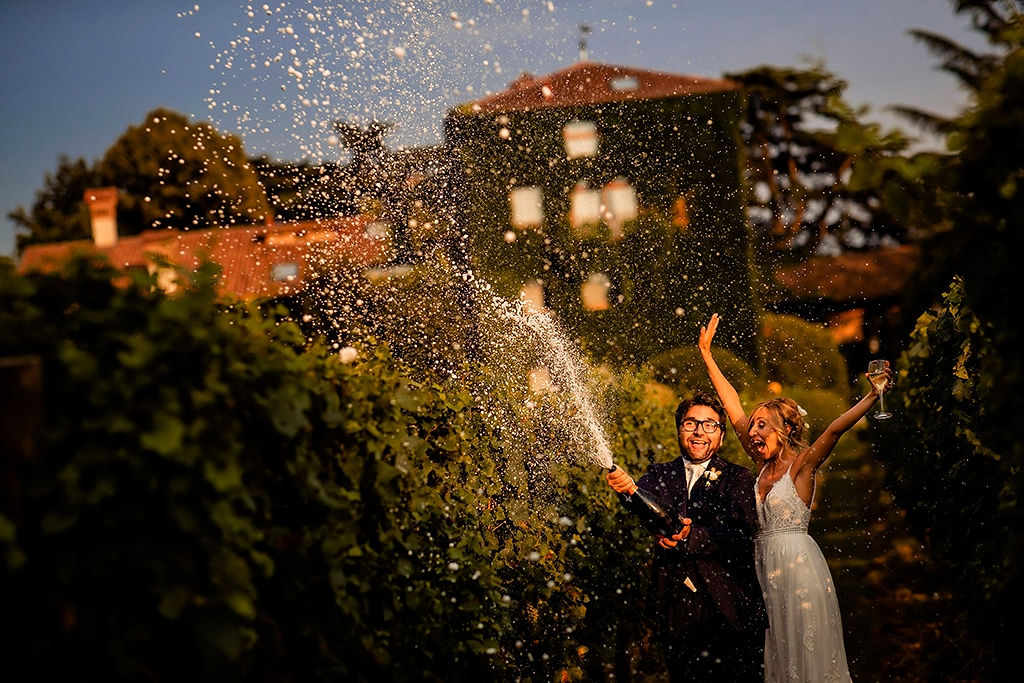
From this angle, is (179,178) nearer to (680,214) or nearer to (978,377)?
(680,214)

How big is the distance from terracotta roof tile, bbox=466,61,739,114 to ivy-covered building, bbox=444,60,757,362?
1.9 inches

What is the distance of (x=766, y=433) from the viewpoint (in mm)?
5246

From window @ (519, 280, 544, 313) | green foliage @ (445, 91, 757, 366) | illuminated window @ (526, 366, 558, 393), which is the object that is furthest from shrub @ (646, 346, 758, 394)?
illuminated window @ (526, 366, 558, 393)

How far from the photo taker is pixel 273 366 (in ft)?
9.34

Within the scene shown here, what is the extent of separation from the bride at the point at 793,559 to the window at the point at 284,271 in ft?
90.3

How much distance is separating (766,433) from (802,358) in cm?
2097

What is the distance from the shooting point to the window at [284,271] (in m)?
32.0

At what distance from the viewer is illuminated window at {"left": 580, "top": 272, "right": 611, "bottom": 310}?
2462cm

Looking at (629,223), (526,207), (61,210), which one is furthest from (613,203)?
(61,210)

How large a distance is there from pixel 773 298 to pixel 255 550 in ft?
98.6

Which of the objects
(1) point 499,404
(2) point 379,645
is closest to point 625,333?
(1) point 499,404

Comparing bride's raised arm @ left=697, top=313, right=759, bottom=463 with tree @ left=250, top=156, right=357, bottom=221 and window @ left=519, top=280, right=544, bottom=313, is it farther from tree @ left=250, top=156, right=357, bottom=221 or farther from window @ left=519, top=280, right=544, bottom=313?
window @ left=519, top=280, right=544, bottom=313

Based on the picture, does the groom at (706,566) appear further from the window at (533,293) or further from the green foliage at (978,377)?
the window at (533,293)

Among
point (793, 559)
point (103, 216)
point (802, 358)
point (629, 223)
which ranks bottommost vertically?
point (802, 358)
